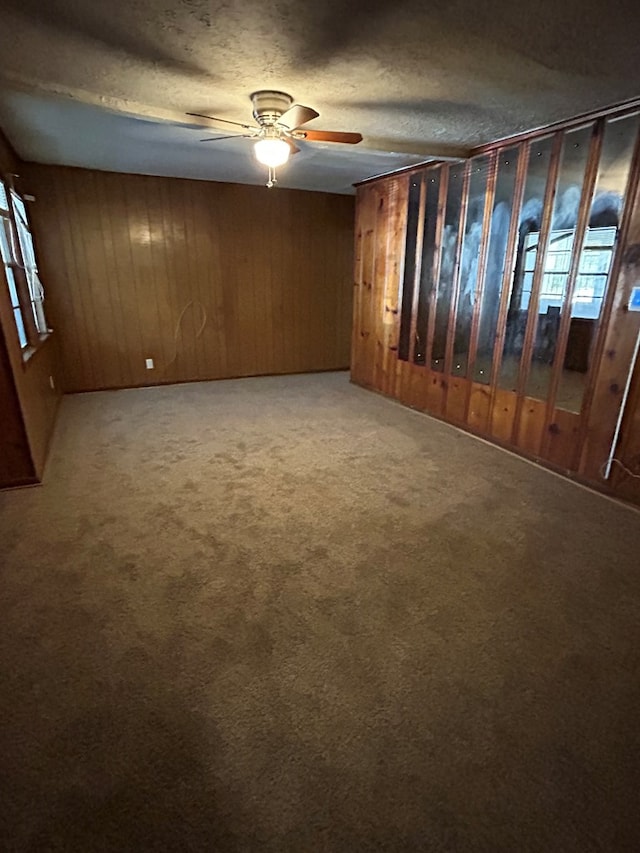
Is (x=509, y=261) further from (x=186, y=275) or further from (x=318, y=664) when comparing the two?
(x=186, y=275)

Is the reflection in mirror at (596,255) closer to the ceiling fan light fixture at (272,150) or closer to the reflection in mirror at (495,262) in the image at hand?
the reflection in mirror at (495,262)

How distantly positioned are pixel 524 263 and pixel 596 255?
534 mm

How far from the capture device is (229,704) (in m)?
1.48

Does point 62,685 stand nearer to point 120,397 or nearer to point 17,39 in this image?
point 17,39

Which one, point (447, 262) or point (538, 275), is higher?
point (447, 262)

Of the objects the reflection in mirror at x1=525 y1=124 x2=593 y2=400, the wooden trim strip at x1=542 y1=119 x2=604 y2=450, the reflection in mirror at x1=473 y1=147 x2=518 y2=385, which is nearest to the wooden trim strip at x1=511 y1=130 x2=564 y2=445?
the reflection in mirror at x1=525 y1=124 x2=593 y2=400

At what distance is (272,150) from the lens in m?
2.71

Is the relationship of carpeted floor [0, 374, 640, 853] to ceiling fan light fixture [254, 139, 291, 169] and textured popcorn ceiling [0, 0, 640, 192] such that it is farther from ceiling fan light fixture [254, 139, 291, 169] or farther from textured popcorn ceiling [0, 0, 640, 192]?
textured popcorn ceiling [0, 0, 640, 192]

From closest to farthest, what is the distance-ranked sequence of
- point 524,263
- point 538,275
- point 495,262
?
point 538,275, point 524,263, point 495,262


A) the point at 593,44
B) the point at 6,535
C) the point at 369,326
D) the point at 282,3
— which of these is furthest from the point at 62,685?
the point at 369,326

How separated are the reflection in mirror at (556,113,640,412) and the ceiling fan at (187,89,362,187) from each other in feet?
4.91

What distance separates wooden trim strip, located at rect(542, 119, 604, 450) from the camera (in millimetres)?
2732

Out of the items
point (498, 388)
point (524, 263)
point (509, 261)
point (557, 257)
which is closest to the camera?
point (557, 257)

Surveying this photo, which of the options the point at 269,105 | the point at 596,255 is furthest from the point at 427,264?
the point at 269,105
